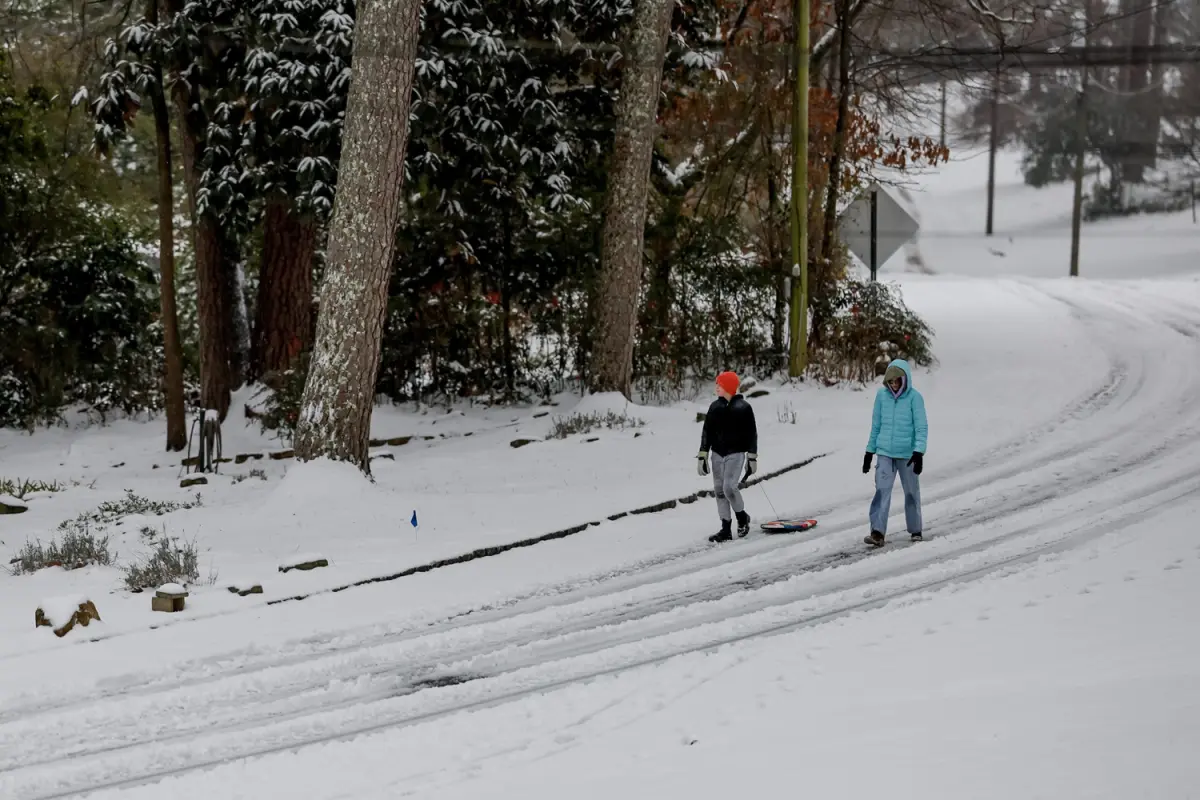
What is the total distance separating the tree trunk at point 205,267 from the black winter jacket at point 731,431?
9472 millimetres

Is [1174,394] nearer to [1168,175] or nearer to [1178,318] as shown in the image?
[1178,318]

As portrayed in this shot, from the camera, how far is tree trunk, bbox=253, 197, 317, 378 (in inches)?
746

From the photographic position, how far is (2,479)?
1745cm

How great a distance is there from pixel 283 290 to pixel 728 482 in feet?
34.1

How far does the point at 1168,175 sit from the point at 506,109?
4637 cm

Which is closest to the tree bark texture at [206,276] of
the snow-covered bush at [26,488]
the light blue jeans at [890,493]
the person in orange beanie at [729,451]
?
the snow-covered bush at [26,488]

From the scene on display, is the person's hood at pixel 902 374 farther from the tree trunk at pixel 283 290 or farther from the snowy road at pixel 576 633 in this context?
the tree trunk at pixel 283 290

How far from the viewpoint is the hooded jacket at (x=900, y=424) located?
10.9 meters

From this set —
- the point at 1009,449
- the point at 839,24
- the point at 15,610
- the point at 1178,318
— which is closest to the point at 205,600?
the point at 15,610

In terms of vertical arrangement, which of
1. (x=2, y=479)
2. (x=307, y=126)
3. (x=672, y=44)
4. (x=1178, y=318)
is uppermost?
(x=672, y=44)

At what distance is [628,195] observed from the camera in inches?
669

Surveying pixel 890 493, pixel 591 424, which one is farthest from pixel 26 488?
pixel 890 493

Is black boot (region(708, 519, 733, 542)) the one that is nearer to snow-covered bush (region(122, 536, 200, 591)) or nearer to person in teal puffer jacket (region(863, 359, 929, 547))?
person in teal puffer jacket (region(863, 359, 929, 547))

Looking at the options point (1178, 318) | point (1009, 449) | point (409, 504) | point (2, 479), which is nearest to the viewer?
point (409, 504)
